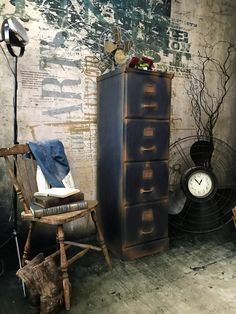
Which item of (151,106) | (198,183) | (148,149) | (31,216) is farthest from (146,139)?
(31,216)

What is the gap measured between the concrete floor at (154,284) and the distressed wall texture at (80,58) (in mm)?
652

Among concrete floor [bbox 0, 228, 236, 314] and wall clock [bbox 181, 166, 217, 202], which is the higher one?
wall clock [bbox 181, 166, 217, 202]

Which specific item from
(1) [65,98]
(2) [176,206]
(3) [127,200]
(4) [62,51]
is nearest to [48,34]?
(4) [62,51]

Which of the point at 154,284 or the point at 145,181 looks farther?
the point at 145,181

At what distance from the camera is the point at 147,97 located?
193cm

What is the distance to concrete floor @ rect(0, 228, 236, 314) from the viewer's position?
1.49 m

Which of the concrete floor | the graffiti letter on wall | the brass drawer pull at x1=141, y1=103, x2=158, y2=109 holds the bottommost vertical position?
the concrete floor

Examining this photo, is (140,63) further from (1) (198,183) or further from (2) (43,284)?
(2) (43,284)

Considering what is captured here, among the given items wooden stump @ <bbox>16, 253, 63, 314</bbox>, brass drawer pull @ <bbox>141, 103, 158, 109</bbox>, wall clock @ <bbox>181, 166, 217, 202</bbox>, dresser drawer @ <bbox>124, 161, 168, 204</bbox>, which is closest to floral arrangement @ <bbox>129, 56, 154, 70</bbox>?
brass drawer pull @ <bbox>141, 103, 158, 109</bbox>

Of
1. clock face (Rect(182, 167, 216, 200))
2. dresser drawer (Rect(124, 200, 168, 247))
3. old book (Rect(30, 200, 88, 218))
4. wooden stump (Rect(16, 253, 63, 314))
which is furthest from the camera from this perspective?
clock face (Rect(182, 167, 216, 200))

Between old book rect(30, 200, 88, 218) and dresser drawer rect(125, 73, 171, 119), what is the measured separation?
70 centimetres

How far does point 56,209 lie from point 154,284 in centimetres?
81

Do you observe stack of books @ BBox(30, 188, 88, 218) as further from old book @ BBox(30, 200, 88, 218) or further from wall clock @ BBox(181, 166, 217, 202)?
wall clock @ BBox(181, 166, 217, 202)

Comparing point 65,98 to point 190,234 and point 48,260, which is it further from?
point 190,234
